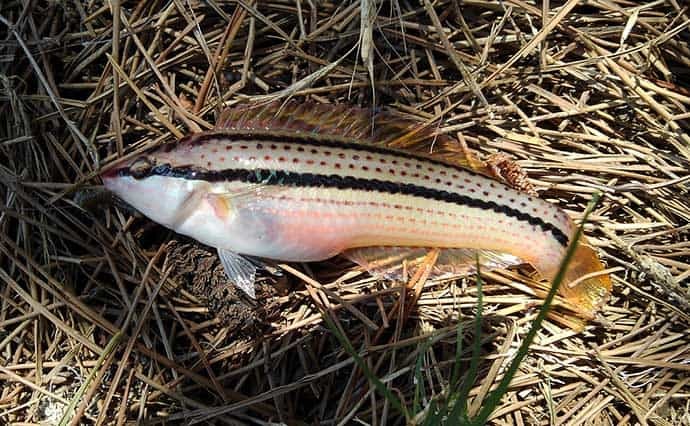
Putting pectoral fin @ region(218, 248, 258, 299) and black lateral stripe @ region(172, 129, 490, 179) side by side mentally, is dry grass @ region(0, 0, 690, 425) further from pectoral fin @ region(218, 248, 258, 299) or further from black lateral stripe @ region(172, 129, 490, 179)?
black lateral stripe @ region(172, 129, 490, 179)

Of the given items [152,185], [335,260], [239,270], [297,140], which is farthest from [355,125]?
[152,185]

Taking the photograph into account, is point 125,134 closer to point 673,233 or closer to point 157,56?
point 157,56

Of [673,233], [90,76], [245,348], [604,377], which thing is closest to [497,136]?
[673,233]

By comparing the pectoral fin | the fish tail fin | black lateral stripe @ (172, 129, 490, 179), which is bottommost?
the pectoral fin

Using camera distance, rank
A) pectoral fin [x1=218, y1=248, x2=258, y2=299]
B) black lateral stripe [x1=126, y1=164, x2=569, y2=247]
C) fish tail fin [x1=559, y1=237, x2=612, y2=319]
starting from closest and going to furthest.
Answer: black lateral stripe [x1=126, y1=164, x2=569, y2=247] → pectoral fin [x1=218, y1=248, x2=258, y2=299] → fish tail fin [x1=559, y1=237, x2=612, y2=319]

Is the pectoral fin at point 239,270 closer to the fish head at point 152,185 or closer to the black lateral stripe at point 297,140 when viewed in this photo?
the fish head at point 152,185

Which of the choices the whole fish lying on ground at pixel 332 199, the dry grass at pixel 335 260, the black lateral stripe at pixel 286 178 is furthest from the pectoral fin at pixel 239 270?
the black lateral stripe at pixel 286 178

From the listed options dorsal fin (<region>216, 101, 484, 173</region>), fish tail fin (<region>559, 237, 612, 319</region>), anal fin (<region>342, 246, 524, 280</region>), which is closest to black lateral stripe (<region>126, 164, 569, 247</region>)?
dorsal fin (<region>216, 101, 484, 173</region>)
